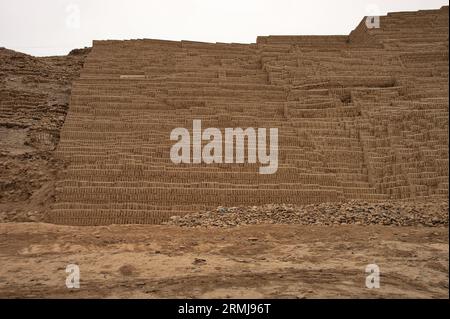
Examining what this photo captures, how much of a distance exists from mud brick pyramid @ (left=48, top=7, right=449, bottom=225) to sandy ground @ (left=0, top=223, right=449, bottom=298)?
1.37m

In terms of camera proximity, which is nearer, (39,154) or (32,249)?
(32,249)

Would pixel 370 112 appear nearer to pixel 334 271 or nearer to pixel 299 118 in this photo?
pixel 299 118

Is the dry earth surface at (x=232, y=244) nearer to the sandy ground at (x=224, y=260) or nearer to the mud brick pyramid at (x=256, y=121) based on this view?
the sandy ground at (x=224, y=260)

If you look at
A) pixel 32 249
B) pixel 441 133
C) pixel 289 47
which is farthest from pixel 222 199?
pixel 289 47

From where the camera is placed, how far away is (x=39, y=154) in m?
10.0

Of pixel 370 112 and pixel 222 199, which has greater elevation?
pixel 370 112

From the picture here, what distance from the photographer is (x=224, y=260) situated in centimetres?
547

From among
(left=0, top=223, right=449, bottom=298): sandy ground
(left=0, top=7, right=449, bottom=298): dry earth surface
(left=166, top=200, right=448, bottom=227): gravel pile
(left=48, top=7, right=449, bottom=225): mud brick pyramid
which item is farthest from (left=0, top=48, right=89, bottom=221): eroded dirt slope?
(left=166, top=200, right=448, bottom=227): gravel pile

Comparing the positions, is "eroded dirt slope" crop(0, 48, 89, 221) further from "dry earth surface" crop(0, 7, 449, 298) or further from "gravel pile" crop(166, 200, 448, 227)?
"gravel pile" crop(166, 200, 448, 227)

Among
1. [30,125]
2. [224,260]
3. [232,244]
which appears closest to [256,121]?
[232,244]

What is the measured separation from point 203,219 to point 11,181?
12.9 feet

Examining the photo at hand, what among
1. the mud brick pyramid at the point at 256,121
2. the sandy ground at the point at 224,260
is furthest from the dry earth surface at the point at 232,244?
the mud brick pyramid at the point at 256,121

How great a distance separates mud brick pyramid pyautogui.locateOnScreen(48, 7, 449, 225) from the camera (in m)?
8.47

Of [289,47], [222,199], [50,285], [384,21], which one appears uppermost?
[384,21]
